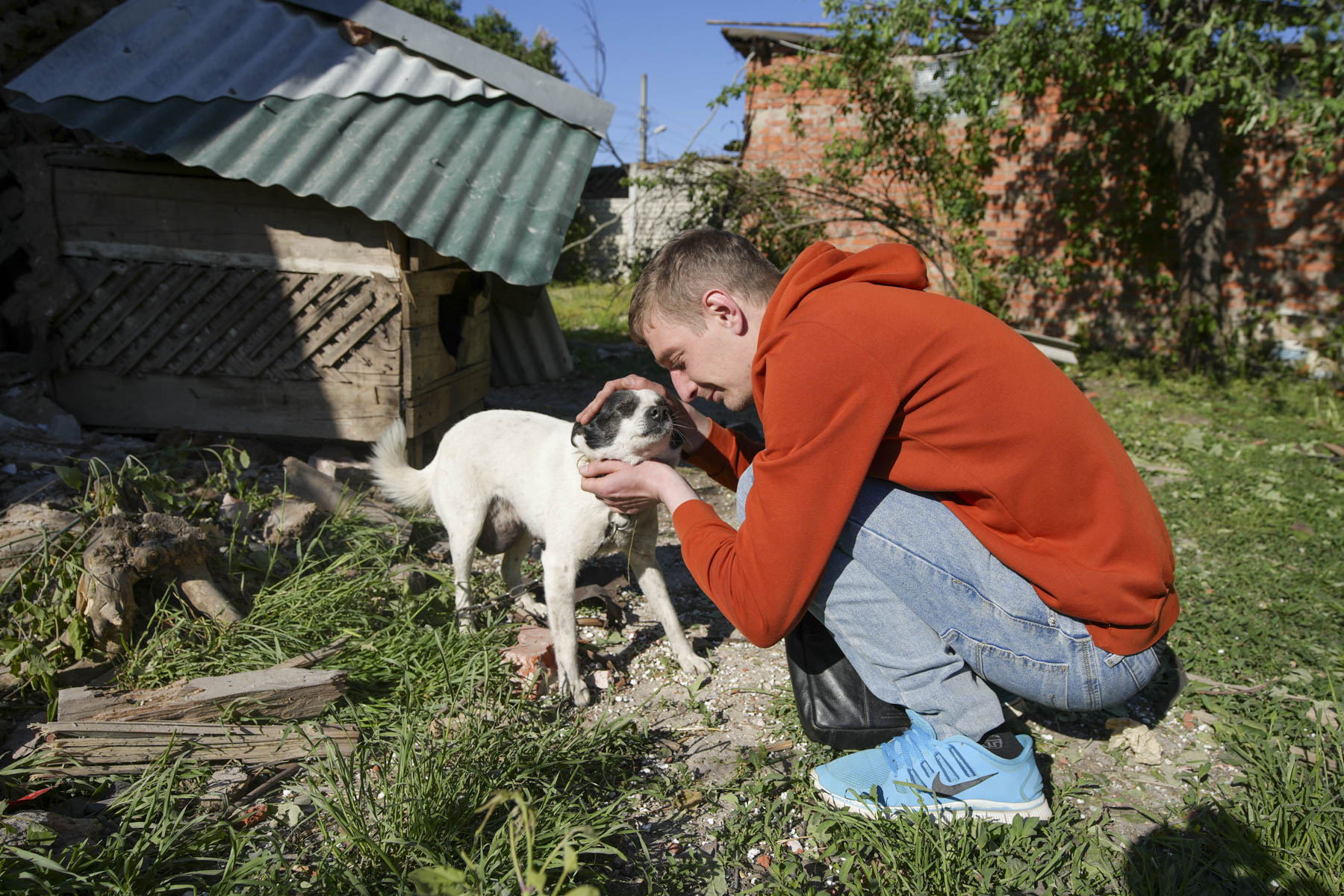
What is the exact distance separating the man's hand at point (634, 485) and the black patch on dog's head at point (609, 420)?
7cm

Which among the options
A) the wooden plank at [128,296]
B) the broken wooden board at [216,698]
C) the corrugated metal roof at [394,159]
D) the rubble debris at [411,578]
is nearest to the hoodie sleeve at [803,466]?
the broken wooden board at [216,698]

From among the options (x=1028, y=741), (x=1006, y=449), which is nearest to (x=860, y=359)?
(x=1006, y=449)

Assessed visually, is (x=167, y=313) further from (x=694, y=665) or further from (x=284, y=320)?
(x=694, y=665)

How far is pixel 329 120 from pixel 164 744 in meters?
3.57

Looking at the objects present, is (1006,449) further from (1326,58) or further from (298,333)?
(1326,58)

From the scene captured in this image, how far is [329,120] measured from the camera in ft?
14.3

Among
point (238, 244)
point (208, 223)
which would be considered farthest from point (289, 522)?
point (208, 223)

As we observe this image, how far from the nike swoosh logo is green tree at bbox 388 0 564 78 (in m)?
19.4

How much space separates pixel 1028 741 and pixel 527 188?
13.2ft

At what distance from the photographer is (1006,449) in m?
1.59

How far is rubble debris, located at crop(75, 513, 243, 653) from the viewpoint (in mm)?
2342

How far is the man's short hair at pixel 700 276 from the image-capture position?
1818 millimetres

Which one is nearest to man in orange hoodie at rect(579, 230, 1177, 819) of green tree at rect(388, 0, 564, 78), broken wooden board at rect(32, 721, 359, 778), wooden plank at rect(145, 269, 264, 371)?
broken wooden board at rect(32, 721, 359, 778)

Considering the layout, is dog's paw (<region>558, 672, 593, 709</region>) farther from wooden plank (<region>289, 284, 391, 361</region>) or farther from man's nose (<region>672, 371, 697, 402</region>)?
wooden plank (<region>289, 284, 391, 361</region>)
